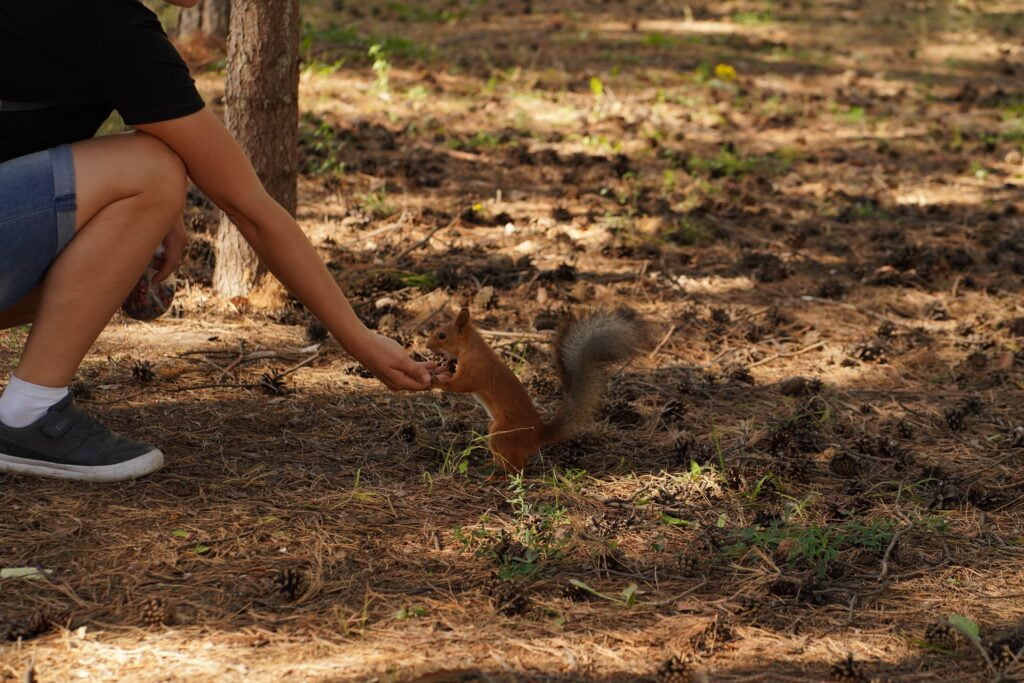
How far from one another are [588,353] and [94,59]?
148 centimetres

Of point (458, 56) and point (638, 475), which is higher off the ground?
point (458, 56)

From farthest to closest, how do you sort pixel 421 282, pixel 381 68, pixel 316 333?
pixel 381 68, pixel 421 282, pixel 316 333

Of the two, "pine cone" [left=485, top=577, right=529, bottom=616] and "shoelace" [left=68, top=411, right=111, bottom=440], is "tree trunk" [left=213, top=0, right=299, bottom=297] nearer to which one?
"shoelace" [left=68, top=411, right=111, bottom=440]

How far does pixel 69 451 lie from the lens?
286 cm

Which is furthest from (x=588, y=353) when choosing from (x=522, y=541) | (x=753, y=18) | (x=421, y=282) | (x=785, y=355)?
(x=753, y=18)

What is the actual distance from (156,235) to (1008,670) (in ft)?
7.32

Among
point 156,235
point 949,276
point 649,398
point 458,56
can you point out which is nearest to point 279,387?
point 156,235

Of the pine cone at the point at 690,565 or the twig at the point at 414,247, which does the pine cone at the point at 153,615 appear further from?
the twig at the point at 414,247

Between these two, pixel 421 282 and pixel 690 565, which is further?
pixel 421 282

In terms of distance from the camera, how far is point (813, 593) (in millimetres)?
2512

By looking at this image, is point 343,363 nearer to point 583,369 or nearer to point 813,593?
point 583,369

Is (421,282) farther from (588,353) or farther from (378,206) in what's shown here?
(588,353)

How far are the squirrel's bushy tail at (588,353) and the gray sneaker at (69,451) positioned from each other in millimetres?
1163

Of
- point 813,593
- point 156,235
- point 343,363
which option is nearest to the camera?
point 813,593
